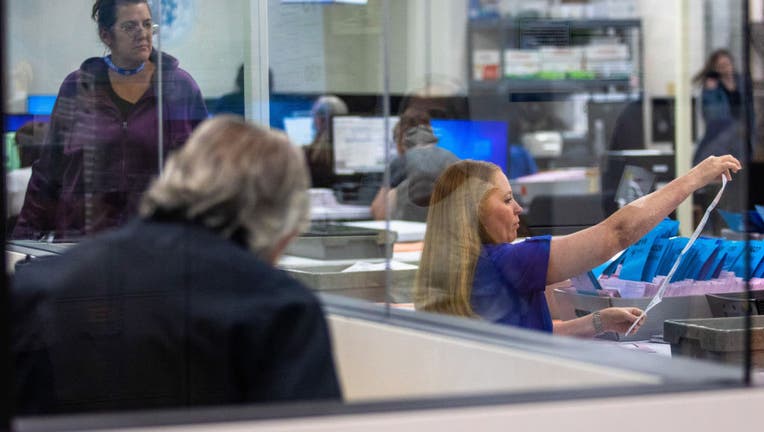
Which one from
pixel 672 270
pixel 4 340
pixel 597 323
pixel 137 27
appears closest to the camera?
pixel 4 340

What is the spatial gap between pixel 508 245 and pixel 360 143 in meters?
0.41

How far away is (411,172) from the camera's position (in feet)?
9.22

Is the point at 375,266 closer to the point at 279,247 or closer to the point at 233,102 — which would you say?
the point at 233,102

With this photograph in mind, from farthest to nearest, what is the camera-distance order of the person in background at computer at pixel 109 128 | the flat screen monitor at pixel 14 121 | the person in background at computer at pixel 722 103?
the person in background at computer at pixel 109 128, the person in background at computer at pixel 722 103, the flat screen monitor at pixel 14 121

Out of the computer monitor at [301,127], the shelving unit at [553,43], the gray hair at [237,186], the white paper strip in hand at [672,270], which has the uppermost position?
the shelving unit at [553,43]

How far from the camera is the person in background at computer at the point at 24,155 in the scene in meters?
1.88

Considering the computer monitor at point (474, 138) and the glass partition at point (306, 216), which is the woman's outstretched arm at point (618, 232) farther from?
the computer monitor at point (474, 138)

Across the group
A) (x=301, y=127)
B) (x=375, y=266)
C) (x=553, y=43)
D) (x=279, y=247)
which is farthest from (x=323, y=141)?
(x=553, y=43)

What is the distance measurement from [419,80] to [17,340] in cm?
199

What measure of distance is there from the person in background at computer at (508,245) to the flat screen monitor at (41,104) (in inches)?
30.0

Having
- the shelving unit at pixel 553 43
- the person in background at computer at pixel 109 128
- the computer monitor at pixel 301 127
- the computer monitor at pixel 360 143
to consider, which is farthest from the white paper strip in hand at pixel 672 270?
the shelving unit at pixel 553 43

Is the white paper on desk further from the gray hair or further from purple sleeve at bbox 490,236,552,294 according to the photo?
the gray hair

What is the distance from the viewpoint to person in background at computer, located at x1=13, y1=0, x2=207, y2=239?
6.84ft

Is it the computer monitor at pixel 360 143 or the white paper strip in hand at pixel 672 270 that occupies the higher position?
the computer monitor at pixel 360 143
